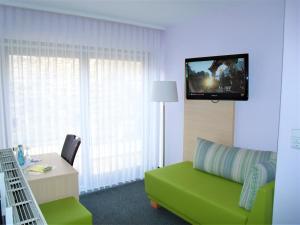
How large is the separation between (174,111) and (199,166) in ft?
4.00

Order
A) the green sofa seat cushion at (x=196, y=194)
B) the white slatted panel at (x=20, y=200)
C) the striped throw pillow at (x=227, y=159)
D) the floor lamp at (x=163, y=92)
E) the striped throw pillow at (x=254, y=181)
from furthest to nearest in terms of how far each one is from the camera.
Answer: the floor lamp at (x=163, y=92) → the striped throw pillow at (x=227, y=159) → the green sofa seat cushion at (x=196, y=194) → the striped throw pillow at (x=254, y=181) → the white slatted panel at (x=20, y=200)

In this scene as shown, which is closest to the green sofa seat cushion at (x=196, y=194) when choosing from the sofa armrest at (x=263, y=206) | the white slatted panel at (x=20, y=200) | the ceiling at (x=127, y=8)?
the sofa armrest at (x=263, y=206)

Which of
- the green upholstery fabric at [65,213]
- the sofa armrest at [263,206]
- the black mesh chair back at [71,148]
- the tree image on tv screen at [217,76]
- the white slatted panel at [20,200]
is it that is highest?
the tree image on tv screen at [217,76]

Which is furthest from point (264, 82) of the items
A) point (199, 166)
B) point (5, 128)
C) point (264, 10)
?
point (5, 128)

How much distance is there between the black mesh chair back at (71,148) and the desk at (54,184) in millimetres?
175

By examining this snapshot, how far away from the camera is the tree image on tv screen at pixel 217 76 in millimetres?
2980

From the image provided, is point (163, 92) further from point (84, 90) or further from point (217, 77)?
point (84, 90)

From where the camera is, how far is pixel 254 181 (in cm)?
215

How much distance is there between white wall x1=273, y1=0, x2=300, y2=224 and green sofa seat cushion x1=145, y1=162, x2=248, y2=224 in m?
0.41

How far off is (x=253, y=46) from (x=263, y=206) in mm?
1865

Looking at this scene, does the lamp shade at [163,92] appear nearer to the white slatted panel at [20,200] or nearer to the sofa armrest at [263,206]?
the sofa armrest at [263,206]

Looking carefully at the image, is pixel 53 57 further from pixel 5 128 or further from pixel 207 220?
pixel 207 220

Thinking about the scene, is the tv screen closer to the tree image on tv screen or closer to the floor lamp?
the tree image on tv screen

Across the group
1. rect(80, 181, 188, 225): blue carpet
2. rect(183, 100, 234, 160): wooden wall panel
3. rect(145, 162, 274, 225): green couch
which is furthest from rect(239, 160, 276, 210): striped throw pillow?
rect(183, 100, 234, 160): wooden wall panel
